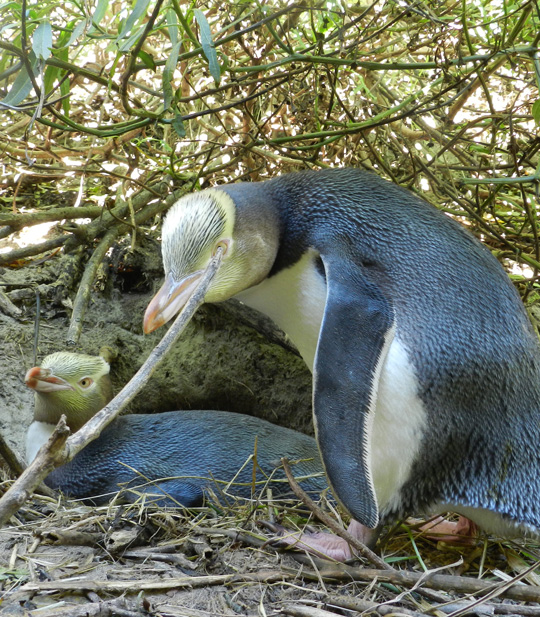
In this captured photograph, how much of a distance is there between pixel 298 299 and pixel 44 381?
3.07 ft

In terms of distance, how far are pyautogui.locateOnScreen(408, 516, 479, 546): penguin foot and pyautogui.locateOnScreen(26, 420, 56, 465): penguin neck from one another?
Answer: 1.25 m

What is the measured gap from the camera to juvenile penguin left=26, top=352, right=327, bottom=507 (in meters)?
2.20

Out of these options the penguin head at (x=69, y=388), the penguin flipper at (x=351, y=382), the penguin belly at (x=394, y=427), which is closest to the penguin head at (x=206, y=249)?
the penguin flipper at (x=351, y=382)

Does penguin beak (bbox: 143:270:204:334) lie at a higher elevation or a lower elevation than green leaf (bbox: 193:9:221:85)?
lower

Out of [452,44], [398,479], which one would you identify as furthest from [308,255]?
[452,44]

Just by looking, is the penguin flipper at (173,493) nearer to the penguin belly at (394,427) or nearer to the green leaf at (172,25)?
the penguin belly at (394,427)

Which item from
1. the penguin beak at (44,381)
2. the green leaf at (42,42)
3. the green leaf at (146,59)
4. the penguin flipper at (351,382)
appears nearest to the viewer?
the green leaf at (42,42)

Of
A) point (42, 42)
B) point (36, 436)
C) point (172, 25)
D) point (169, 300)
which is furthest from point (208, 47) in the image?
point (36, 436)

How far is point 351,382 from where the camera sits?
5.15ft

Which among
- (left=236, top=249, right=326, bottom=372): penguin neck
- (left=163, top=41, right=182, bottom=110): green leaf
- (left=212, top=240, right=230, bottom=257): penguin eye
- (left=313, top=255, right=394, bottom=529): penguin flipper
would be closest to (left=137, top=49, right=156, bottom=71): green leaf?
(left=163, top=41, right=182, bottom=110): green leaf

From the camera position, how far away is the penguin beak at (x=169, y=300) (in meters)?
1.70

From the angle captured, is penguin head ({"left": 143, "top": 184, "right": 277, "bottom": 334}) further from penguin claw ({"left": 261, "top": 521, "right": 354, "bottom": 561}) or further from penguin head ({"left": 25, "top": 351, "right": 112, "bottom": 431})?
penguin head ({"left": 25, "top": 351, "right": 112, "bottom": 431})

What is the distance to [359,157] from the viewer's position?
9.08 ft

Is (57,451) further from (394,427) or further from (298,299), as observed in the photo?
(298,299)
